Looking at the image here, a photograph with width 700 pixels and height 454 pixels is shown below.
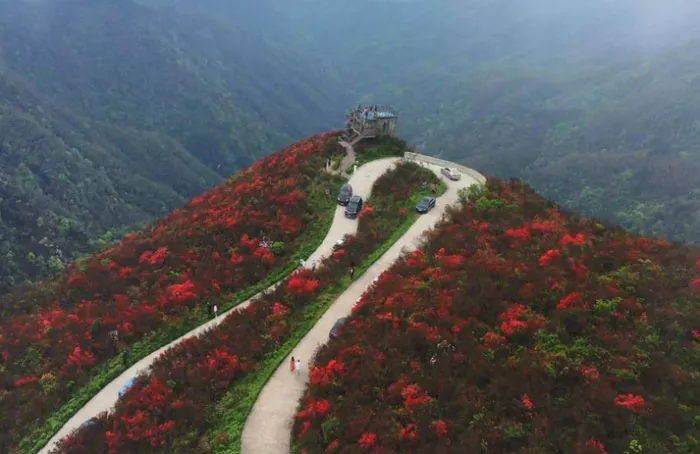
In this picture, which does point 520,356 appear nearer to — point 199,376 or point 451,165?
point 199,376

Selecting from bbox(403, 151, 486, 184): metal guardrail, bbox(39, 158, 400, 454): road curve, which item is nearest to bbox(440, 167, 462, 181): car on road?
bbox(403, 151, 486, 184): metal guardrail

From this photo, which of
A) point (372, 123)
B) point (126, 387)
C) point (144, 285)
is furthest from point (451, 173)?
point (126, 387)

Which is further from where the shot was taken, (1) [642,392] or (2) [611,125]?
(2) [611,125]

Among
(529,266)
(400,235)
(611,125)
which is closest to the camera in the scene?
(529,266)

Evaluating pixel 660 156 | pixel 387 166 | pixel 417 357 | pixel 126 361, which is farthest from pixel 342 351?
pixel 660 156

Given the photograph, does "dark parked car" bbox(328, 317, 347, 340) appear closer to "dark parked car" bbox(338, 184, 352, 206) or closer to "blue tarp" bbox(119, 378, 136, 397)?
"blue tarp" bbox(119, 378, 136, 397)

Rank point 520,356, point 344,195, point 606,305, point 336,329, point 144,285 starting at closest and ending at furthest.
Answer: point 520,356, point 606,305, point 336,329, point 144,285, point 344,195

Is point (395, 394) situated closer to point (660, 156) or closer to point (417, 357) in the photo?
point (417, 357)
